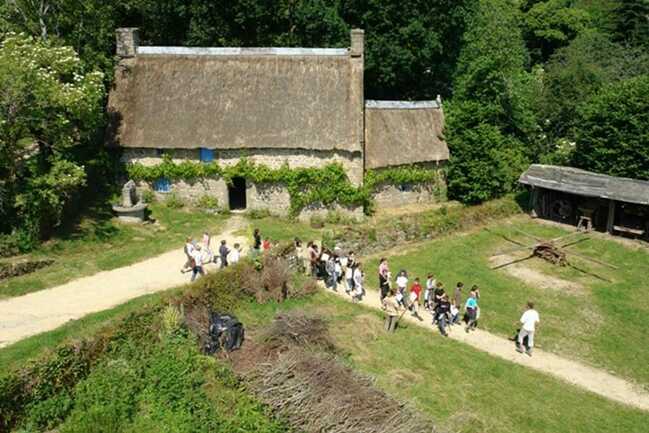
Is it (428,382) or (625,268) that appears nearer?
(428,382)

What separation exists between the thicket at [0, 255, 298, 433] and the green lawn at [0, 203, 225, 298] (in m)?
5.64

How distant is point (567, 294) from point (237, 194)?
50.8 ft

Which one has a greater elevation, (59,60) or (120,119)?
(59,60)

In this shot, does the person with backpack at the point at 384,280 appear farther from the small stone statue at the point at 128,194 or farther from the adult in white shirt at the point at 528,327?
the small stone statue at the point at 128,194

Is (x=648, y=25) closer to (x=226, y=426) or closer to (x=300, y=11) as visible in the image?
(x=300, y=11)

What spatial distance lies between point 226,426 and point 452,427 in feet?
18.5

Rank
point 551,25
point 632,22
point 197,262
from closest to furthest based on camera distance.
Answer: point 197,262 → point 632,22 → point 551,25

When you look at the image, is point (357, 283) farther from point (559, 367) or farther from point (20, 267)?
point (20, 267)

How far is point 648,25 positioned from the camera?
5012 centimetres

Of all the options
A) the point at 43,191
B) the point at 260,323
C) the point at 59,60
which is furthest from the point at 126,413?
the point at 59,60

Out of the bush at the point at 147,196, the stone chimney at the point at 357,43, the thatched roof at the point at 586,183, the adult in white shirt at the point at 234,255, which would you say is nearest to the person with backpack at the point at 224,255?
the adult in white shirt at the point at 234,255

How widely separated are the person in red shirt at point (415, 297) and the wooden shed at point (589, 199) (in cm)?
1166

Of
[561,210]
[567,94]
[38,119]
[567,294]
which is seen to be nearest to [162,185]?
[38,119]

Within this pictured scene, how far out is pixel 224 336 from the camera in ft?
60.4
